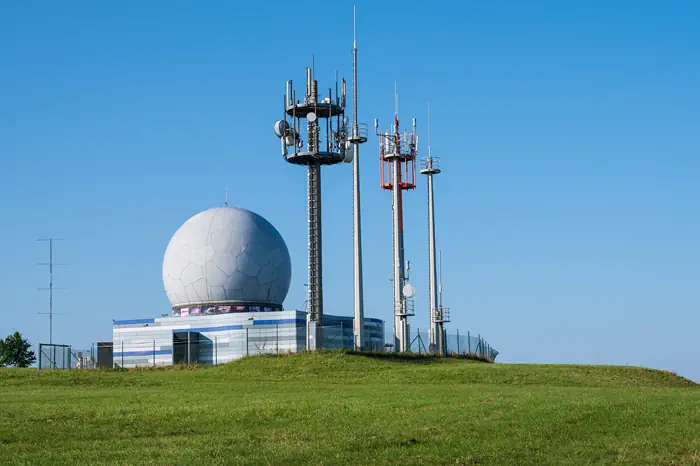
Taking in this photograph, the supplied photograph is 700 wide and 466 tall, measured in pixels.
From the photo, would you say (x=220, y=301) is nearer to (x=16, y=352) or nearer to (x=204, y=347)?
(x=204, y=347)

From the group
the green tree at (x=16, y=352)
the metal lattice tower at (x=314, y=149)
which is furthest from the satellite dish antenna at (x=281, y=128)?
the green tree at (x=16, y=352)

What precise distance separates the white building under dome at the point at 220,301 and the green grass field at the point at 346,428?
2773 cm

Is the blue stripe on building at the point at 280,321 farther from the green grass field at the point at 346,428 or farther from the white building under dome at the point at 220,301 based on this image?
the green grass field at the point at 346,428

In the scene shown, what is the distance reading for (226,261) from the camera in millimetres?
66625

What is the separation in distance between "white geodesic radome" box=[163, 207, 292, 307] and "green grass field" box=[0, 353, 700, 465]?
30897 millimetres

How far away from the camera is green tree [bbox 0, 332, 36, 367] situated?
281 feet

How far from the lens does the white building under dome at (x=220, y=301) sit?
63.9 metres

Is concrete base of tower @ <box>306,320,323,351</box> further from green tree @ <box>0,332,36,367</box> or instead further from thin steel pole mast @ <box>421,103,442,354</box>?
green tree @ <box>0,332,36,367</box>

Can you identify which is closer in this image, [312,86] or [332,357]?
[332,357]

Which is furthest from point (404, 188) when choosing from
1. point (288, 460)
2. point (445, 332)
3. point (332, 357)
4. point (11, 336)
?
point (288, 460)

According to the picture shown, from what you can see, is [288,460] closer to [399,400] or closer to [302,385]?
[399,400]

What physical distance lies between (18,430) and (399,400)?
11.1 metres

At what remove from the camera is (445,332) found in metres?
70.0

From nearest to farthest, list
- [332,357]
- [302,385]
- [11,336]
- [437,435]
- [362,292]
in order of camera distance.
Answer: [437,435] < [302,385] < [332,357] < [362,292] < [11,336]
